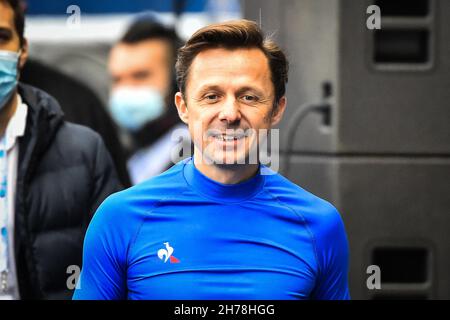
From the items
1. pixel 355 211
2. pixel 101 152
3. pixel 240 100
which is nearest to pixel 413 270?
pixel 355 211

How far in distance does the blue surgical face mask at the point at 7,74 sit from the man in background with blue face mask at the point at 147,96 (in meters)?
2.80

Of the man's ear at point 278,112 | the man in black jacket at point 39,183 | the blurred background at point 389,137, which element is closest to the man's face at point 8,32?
the man in black jacket at point 39,183

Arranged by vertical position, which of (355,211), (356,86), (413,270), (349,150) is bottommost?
(413,270)

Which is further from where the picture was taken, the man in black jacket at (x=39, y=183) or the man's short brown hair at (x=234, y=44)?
the man in black jacket at (x=39, y=183)

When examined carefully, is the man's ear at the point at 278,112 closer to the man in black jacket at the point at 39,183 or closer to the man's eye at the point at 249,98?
the man's eye at the point at 249,98

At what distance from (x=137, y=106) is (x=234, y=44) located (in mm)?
4144

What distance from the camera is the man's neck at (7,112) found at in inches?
112

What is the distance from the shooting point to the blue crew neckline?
7.09 ft

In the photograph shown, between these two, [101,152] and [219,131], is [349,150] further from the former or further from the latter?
[219,131]

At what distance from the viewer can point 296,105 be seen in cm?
402

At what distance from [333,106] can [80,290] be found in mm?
1887

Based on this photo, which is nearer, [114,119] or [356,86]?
[356,86]

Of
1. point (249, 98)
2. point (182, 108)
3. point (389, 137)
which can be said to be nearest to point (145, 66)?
point (389, 137)


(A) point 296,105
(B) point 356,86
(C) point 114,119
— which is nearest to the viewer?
(B) point 356,86
